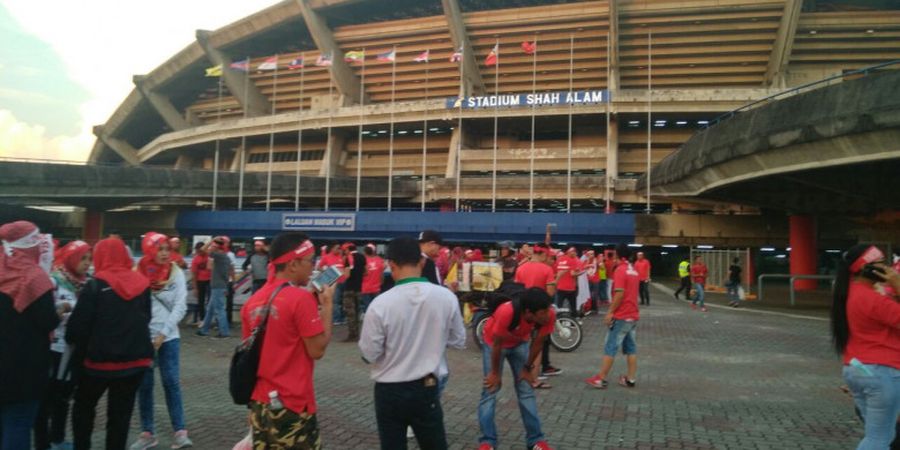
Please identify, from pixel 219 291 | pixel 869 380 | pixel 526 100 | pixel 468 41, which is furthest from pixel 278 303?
pixel 468 41

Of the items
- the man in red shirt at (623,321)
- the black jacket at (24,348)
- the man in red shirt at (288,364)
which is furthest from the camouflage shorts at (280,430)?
the man in red shirt at (623,321)

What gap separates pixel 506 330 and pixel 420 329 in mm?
1706

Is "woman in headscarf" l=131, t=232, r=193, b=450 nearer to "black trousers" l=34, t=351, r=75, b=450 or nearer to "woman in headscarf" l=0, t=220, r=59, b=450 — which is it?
"black trousers" l=34, t=351, r=75, b=450

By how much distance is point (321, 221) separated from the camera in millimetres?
42031

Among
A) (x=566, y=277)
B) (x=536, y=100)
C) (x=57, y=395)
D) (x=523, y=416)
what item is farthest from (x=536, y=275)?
(x=536, y=100)

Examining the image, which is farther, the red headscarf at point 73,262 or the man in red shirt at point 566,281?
the man in red shirt at point 566,281

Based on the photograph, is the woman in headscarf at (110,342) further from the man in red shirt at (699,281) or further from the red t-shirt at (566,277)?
the man in red shirt at (699,281)

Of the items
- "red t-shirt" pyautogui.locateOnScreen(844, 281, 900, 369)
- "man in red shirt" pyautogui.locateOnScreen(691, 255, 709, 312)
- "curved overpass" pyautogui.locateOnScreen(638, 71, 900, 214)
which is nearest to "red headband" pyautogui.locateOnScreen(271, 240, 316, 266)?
"red t-shirt" pyautogui.locateOnScreen(844, 281, 900, 369)

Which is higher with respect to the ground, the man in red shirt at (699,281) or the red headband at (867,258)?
the red headband at (867,258)

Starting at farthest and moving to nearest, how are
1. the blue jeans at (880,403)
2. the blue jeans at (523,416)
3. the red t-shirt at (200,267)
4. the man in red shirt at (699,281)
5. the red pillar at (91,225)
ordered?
the red pillar at (91,225), the man in red shirt at (699,281), the red t-shirt at (200,267), the blue jeans at (523,416), the blue jeans at (880,403)

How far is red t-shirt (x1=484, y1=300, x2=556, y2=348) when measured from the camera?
4.79 meters

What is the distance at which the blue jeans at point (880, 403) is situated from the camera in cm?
380

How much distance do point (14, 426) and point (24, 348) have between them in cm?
48

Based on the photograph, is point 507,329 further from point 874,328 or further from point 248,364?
point 874,328
